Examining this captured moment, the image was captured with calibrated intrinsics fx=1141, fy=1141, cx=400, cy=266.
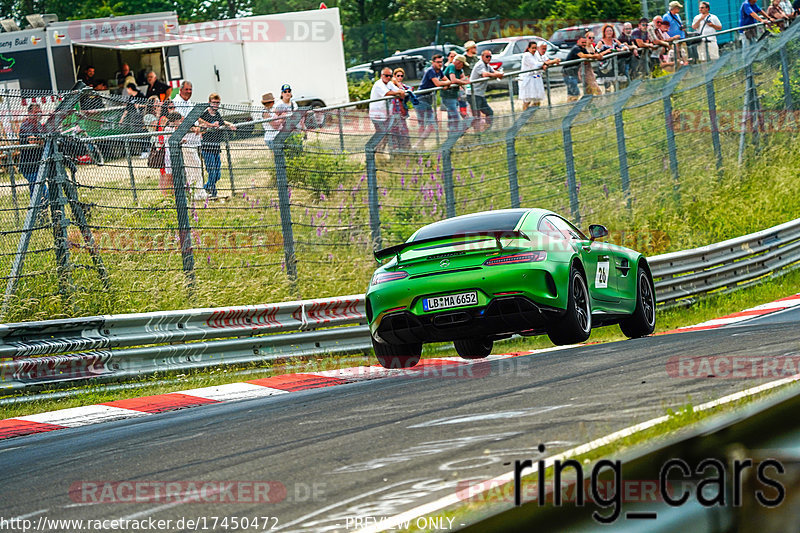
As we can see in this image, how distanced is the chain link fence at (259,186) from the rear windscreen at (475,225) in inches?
121

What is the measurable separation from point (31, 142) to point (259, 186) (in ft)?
8.59

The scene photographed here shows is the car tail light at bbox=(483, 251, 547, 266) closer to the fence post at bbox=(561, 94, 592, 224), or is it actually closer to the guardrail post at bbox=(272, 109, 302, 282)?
the guardrail post at bbox=(272, 109, 302, 282)

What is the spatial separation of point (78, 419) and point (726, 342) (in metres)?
5.09

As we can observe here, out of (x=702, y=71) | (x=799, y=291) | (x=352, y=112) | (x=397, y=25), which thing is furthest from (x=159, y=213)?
(x=397, y=25)

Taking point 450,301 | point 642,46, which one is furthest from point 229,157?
point 642,46

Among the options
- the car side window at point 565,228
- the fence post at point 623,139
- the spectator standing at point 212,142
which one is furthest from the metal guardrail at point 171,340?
the fence post at point 623,139

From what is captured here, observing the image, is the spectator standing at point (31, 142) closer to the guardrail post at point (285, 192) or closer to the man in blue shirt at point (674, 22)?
the guardrail post at point (285, 192)

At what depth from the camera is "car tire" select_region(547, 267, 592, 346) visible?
30.2 feet

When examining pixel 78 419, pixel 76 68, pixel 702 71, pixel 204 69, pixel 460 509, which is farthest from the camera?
pixel 204 69

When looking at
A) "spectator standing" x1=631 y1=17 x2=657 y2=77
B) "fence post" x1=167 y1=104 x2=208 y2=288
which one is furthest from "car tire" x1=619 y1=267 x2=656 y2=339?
"spectator standing" x1=631 y1=17 x2=657 y2=77

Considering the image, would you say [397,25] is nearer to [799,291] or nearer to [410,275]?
[799,291]

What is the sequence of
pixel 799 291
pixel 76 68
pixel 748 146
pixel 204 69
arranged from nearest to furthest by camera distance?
pixel 799 291 → pixel 748 146 → pixel 76 68 → pixel 204 69

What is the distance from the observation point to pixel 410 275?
30.2ft

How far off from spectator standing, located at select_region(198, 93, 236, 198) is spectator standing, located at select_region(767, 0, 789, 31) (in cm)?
1488
